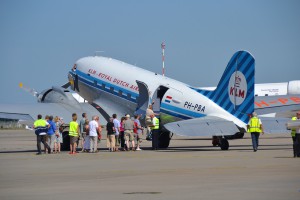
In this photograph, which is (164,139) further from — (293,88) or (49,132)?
(293,88)

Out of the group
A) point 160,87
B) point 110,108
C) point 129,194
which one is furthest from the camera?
point 110,108

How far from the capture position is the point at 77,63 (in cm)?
4359

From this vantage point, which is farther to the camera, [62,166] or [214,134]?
[214,134]

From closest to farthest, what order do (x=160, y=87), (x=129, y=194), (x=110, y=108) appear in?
(x=129, y=194) → (x=160, y=87) → (x=110, y=108)

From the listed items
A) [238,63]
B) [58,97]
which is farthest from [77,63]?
[238,63]

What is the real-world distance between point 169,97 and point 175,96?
1.31ft

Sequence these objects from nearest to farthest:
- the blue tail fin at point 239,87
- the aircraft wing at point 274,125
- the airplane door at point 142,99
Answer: the aircraft wing at point 274,125
the blue tail fin at point 239,87
the airplane door at point 142,99

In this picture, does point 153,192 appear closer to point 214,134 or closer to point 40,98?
point 214,134

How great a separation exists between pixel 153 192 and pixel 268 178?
4.04 metres

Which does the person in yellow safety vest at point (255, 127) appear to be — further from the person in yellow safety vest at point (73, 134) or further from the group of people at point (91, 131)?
the person in yellow safety vest at point (73, 134)

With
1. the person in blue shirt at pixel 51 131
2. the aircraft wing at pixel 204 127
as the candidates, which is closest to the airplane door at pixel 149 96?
the aircraft wing at pixel 204 127

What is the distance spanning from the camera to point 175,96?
3762 cm

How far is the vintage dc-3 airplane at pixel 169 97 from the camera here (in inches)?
1364

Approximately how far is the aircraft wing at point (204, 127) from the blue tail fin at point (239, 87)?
109 centimetres
